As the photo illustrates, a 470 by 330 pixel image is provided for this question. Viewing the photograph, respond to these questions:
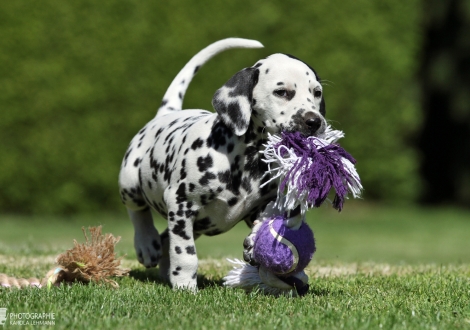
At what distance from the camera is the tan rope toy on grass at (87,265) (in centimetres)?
478

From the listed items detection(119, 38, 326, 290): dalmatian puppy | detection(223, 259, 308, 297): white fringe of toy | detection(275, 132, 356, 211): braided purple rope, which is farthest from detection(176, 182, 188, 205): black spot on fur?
detection(275, 132, 356, 211): braided purple rope

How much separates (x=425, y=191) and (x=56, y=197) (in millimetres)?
10834

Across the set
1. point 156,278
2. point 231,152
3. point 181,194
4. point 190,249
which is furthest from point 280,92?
point 156,278

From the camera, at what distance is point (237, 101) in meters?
4.55

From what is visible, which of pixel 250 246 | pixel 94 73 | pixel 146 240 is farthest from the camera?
pixel 94 73

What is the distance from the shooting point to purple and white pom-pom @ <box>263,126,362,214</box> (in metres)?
4.13

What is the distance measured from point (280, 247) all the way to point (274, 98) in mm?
943

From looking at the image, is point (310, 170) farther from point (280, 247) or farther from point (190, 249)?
point (190, 249)

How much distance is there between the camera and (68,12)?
41.5ft

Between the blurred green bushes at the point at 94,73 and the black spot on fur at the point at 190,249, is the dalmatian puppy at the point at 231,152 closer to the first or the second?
the black spot on fur at the point at 190,249

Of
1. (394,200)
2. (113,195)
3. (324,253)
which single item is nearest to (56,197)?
(113,195)

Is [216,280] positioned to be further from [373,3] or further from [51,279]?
[373,3]

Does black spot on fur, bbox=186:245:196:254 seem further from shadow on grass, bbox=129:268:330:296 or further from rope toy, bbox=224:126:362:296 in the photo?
rope toy, bbox=224:126:362:296

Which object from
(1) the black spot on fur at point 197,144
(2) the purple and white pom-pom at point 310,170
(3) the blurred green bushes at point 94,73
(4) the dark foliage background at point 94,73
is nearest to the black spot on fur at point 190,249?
(1) the black spot on fur at point 197,144
